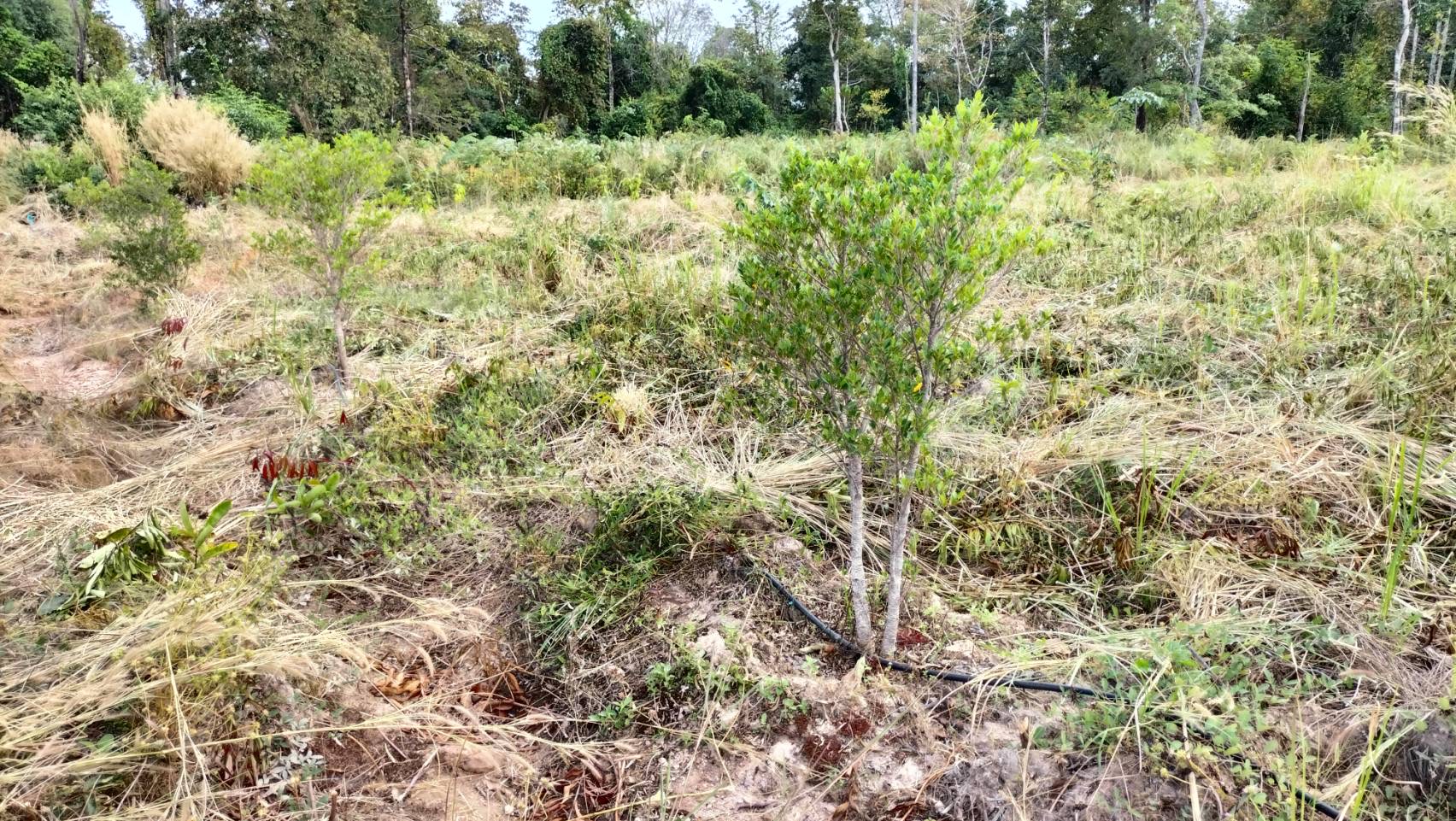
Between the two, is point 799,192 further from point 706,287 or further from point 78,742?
point 706,287

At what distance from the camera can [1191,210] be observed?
5.16m

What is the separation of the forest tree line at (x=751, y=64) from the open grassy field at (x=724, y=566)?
31.0 ft

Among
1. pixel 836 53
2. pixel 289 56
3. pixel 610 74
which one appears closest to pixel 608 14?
pixel 610 74

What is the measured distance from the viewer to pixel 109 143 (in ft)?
27.0

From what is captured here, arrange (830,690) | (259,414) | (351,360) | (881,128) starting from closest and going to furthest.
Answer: (830,690)
(259,414)
(351,360)
(881,128)

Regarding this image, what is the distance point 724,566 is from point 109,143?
32.2ft

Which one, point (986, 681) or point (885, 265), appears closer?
point (885, 265)

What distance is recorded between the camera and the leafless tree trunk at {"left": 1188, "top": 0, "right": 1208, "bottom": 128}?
16516mm

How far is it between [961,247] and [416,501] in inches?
80.9

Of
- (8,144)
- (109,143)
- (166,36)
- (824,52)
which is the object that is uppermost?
(824,52)

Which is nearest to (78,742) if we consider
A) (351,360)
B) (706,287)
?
(351,360)

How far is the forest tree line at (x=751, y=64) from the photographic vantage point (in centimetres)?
1474

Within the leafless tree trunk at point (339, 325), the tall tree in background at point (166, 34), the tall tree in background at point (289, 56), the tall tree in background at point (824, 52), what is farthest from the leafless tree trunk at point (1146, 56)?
the tall tree in background at point (166, 34)

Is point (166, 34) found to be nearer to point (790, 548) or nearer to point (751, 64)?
point (751, 64)
